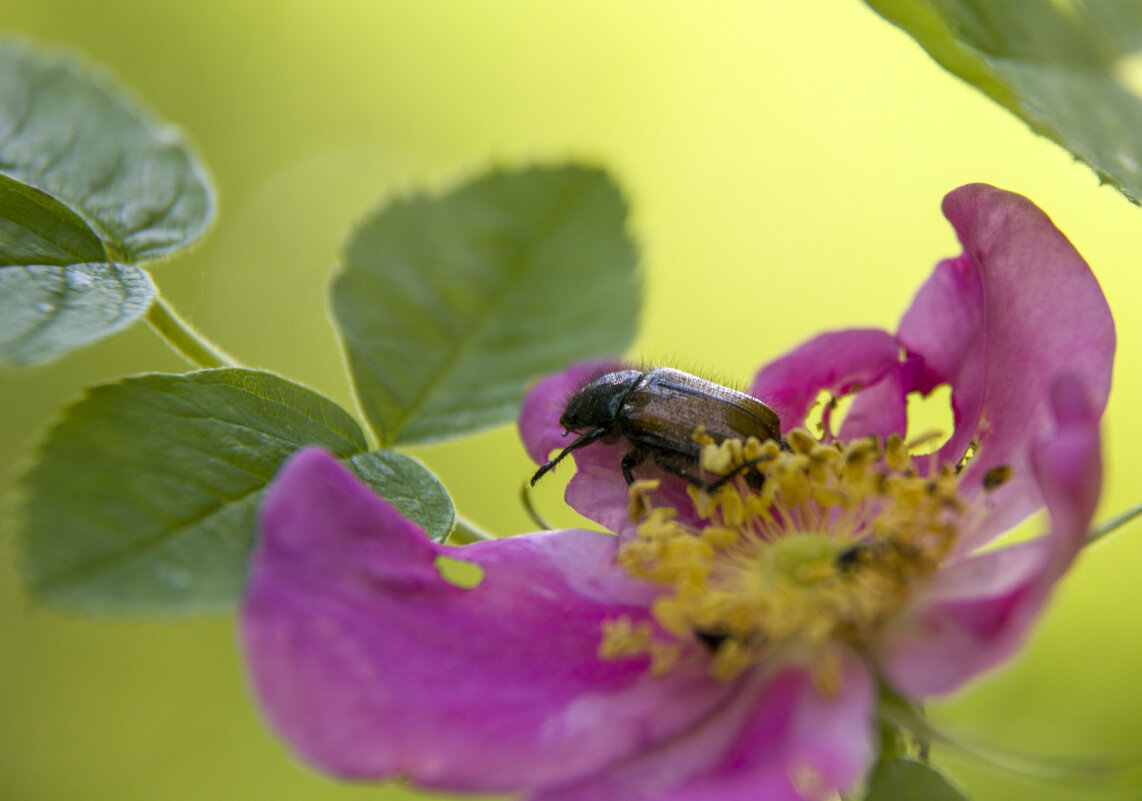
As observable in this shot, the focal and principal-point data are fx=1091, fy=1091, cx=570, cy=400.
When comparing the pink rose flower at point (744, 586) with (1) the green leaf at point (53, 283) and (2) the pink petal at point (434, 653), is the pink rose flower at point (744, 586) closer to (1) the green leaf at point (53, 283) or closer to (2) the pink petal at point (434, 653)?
(2) the pink petal at point (434, 653)

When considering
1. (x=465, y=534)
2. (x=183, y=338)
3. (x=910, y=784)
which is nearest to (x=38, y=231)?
(x=183, y=338)

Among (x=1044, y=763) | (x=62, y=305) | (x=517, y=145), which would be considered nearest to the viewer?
(x=1044, y=763)

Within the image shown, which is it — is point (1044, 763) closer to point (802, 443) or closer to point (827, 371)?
point (802, 443)

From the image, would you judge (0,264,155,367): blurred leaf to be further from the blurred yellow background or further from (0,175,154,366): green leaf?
the blurred yellow background

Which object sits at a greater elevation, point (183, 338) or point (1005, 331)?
point (1005, 331)

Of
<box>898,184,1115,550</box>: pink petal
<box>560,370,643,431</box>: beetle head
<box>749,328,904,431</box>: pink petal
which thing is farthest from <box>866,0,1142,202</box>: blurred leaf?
<box>560,370,643,431</box>: beetle head

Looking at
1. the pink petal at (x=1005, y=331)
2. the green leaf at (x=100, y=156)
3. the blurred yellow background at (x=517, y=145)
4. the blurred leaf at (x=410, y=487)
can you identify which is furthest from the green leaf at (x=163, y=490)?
the blurred yellow background at (x=517, y=145)

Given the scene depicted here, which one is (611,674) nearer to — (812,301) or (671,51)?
(812,301)
